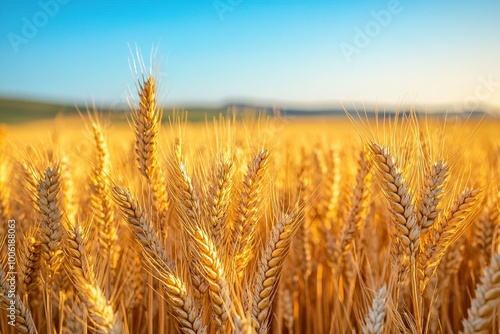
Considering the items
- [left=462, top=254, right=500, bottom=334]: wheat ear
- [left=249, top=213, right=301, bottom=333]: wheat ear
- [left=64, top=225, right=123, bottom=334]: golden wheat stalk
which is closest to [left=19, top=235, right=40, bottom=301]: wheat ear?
[left=64, top=225, right=123, bottom=334]: golden wheat stalk

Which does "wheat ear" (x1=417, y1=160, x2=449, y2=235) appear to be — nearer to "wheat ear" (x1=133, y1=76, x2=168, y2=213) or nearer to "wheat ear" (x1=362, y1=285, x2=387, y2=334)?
"wheat ear" (x1=362, y1=285, x2=387, y2=334)

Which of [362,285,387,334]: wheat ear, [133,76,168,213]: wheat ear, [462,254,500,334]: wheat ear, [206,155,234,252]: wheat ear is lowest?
[362,285,387,334]: wheat ear

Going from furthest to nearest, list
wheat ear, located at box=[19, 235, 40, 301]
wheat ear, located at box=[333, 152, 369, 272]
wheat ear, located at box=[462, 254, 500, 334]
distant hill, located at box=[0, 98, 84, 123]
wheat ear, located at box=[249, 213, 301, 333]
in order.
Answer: distant hill, located at box=[0, 98, 84, 123] → wheat ear, located at box=[333, 152, 369, 272] → wheat ear, located at box=[19, 235, 40, 301] → wheat ear, located at box=[249, 213, 301, 333] → wheat ear, located at box=[462, 254, 500, 334]

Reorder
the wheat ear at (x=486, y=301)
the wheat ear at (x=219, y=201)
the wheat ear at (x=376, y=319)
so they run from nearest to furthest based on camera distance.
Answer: the wheat ear at (x=486, y=301) < the wheat ear at (x=376, y=319) < the wheat ear at (x=219, y=201)

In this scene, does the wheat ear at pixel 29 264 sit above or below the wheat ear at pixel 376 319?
below

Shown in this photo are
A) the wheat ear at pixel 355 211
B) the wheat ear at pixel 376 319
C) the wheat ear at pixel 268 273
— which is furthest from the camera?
the wheat ear at pixel 355 211

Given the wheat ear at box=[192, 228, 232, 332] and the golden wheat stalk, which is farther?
the wheat ear at box=[192, 228, 232, 332]

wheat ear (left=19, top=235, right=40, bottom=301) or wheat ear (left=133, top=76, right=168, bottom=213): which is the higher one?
wheat ear (left=133, top=76, right=168, bottom=213)

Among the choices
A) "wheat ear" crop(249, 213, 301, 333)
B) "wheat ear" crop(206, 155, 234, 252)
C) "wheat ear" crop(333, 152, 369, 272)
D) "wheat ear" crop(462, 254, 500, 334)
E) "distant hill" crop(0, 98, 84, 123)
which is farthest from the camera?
"distant hill" crop(0, 98, 84, 123)

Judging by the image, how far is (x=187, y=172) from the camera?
5.55 ft

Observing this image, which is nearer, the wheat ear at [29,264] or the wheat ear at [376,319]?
the wheat ear at [376,319]

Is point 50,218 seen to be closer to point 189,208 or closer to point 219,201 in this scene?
point 189,208

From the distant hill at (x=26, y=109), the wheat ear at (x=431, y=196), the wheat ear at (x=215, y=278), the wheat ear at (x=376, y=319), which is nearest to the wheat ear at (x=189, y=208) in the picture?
the wheat ear at (x=215, y=278)

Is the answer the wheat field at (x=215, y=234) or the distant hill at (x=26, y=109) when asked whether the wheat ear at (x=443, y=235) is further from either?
the distant hill at (x=26, y=109)
